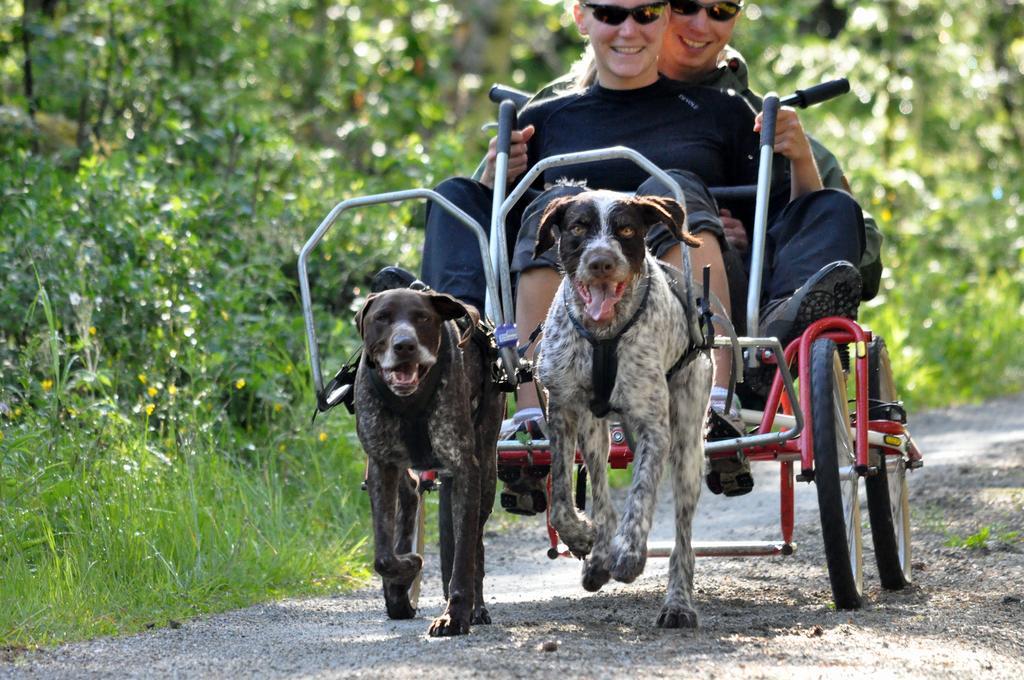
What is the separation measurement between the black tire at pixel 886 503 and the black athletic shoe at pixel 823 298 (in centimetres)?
22

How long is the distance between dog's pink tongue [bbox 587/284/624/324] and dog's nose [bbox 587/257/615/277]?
11 cm

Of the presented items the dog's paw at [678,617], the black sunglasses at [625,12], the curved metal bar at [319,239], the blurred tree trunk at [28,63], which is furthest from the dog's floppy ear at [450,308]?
the blurred tree trunk at [28,63]

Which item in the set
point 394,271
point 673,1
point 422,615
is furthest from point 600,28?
point 422,615

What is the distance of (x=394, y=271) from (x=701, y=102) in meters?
1.79

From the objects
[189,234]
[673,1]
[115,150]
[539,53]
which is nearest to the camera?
[673,1]

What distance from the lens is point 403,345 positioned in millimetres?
4711

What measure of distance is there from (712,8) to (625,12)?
1072 millimetres

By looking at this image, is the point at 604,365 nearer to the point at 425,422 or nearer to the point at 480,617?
the point at 425,422

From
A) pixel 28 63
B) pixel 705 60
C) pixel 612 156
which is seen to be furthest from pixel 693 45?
pixel 28 63

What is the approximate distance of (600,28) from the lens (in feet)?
21.4

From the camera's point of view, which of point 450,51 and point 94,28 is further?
point 450,51

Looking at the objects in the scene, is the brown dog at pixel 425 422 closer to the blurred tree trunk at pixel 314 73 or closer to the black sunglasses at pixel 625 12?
the black sunglasses at pixel 625 12

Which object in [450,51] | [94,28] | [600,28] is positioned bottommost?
[600,28]

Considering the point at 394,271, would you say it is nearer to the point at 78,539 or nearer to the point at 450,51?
the point at 78,539
